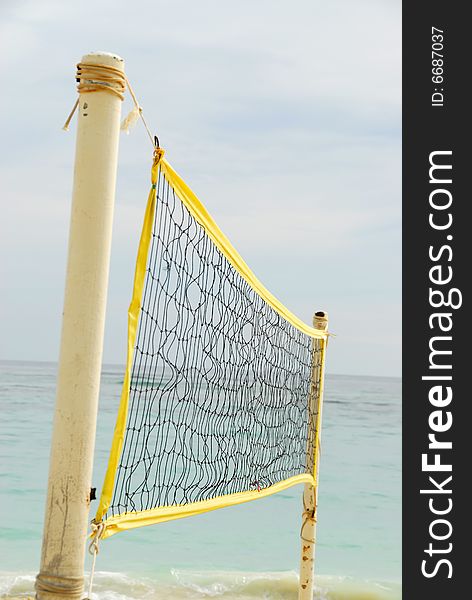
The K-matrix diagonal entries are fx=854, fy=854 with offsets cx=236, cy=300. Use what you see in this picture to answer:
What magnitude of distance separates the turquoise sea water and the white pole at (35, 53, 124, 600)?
20.0 feet

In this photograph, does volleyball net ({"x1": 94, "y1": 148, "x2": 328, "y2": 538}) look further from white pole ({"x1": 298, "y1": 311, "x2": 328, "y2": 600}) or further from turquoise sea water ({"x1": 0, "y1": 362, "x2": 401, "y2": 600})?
turquoise sea water ({"x1": 0, "y1": 362, "x2": 401, "y2": 600})

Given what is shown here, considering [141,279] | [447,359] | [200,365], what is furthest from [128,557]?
[141,279]

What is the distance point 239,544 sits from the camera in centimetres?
1138

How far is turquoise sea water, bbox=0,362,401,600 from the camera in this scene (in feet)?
30.0

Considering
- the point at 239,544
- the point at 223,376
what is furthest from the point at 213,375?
the point at 239,544

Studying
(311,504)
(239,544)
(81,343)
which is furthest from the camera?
(239,544)

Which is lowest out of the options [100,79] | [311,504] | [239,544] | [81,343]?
[239,544]

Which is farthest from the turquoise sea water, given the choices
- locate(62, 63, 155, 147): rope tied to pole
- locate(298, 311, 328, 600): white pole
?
locate(62, 63, 155, 147): rope tied to pole

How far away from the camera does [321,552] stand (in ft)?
37.2

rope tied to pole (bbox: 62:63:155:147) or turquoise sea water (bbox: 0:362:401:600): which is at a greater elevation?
rope tied to pole (bbox: 62:63:155:147)

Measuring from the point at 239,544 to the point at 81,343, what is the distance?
932 cm

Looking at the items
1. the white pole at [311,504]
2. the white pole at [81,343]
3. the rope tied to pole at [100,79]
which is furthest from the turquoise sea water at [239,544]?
the rope tied to pole at [100,79]

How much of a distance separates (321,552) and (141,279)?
361 inches

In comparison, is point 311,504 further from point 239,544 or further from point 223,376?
point 239,544
